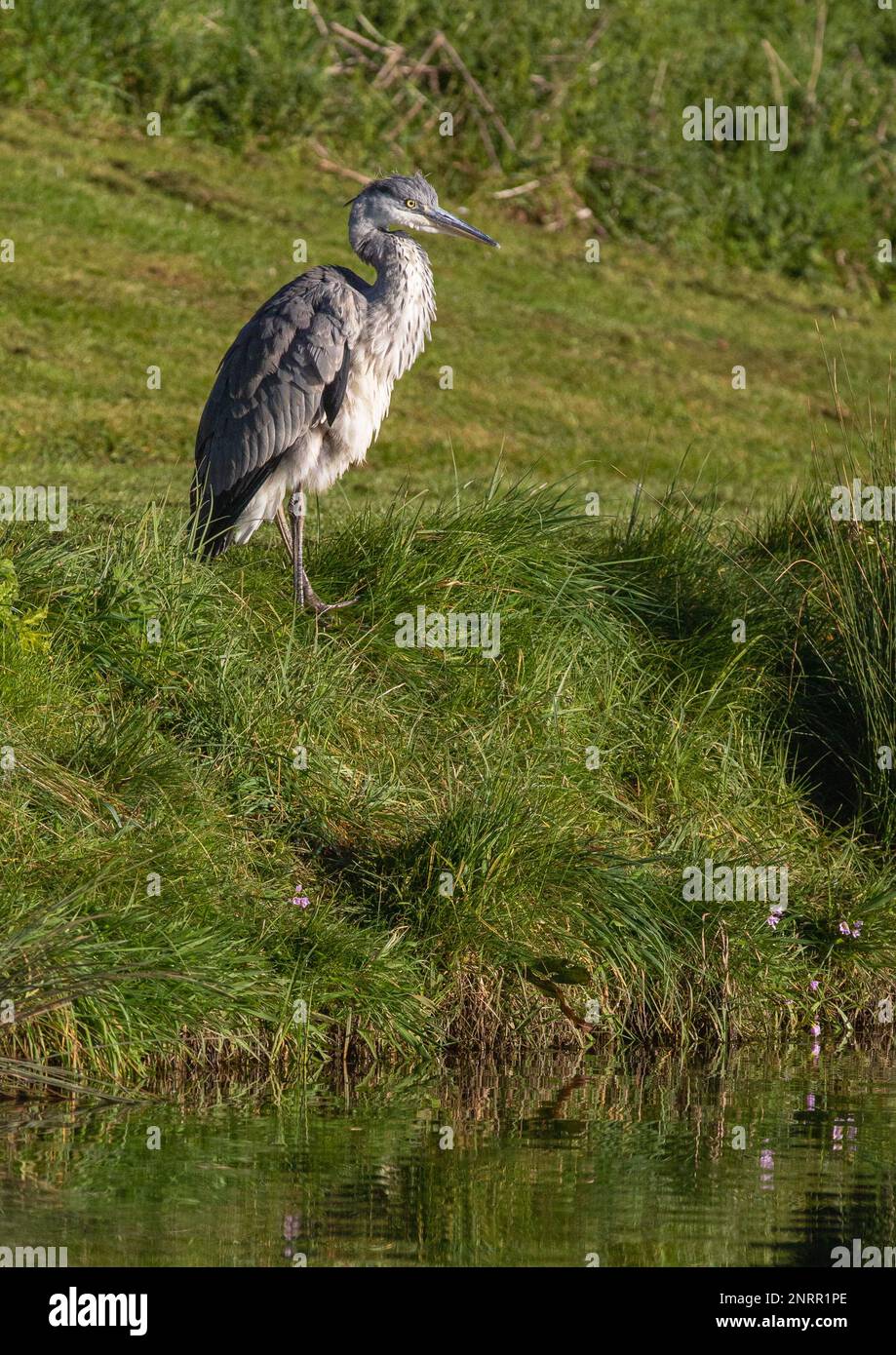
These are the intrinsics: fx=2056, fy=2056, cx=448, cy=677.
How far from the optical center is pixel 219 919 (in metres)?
7.66

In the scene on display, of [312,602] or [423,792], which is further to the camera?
[312,602]

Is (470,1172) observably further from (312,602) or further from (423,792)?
(312,602)

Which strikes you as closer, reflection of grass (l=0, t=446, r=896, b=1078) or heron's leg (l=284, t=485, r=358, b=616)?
reflection of grass (l=0, t=446, r=896, b=1078)

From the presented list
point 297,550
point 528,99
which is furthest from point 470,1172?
point 528,99

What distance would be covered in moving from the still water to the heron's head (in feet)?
14.7

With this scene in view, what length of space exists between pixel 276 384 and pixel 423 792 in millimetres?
2317

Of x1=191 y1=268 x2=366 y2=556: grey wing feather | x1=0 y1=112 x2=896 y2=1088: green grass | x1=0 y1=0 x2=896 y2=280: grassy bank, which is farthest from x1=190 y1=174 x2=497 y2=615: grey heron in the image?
x1=0 y1=0 x2=896 y2=280: grassy bank

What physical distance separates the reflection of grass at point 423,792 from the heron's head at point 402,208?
1360mm

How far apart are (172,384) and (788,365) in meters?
7.08

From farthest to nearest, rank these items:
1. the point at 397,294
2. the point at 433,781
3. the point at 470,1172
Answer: the point at 397,294 < the point at 433,781 < the point at 470,1172

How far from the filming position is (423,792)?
8609 mm

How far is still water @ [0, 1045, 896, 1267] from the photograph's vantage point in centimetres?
547

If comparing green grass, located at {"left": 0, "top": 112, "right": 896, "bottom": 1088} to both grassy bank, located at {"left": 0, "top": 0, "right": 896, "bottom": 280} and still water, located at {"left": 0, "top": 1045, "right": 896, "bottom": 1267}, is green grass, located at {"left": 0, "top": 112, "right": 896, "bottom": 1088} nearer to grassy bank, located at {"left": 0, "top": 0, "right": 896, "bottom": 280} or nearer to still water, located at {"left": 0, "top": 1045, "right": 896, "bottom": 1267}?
still water, located at {"left": 0, "top": 1045, "right": 896, "bottom": 1267}
